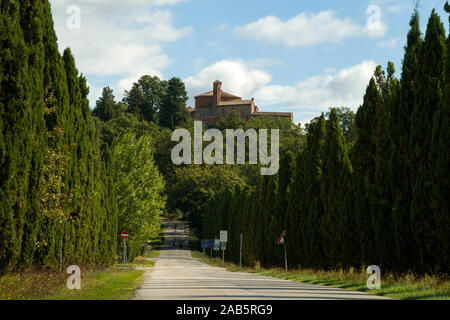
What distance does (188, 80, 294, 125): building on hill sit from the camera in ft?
537

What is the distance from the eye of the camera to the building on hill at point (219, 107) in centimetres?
16362

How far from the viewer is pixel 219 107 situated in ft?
547

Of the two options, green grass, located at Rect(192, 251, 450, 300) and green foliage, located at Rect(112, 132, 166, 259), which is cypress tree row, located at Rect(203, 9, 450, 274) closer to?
green grass, located at Rect(192, 251, 450, 300)

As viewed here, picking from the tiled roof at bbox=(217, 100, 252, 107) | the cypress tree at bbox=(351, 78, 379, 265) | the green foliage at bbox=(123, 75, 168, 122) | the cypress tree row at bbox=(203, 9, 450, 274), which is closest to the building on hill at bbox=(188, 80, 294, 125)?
the tiled roof at bbox=(217, 100, 252, 107)

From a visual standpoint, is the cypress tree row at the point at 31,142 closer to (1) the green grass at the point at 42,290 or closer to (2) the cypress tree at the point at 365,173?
(1) the green grass at the point at 42,290

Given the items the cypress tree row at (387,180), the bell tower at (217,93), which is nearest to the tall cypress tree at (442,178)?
the cypress tree row at (387,180)

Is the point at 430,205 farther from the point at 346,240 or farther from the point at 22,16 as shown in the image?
the point at 22,16

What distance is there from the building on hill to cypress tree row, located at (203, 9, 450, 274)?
131506 mm

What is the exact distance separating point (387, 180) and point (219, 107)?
149118 millimetres

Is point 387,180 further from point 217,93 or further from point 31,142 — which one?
point 217,93

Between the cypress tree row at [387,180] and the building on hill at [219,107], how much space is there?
431 ft

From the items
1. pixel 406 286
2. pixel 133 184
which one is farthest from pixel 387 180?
pixel 133 184
